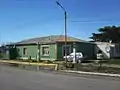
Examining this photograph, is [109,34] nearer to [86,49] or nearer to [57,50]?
[86,49]

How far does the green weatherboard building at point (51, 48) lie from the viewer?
5322cm

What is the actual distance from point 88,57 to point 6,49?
731 inches

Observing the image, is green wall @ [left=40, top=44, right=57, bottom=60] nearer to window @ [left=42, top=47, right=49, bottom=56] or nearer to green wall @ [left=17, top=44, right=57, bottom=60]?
green wall @ [left=17, top=44, right=57, bottom=60]

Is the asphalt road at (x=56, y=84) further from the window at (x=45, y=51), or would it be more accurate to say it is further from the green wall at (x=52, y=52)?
the window at (x=45, y=51)

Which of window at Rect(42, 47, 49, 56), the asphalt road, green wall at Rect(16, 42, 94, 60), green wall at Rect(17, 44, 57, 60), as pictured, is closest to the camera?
the asphalt road

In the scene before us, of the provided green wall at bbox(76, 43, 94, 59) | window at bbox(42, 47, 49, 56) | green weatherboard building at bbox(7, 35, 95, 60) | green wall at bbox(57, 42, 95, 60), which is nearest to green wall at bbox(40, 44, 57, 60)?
green weatherboard building at bbox(7, 35, 95, 60)

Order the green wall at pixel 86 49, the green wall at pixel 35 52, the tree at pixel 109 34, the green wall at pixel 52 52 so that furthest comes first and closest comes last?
the tree at pixel 109 34 < the green wall at pixel 86 49 < the green wall at pixel 35 52 < the green wall at pixel 52 52

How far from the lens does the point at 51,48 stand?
178 feet

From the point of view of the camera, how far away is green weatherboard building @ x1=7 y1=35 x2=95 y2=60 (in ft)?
175

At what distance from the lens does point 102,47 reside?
58219 millimetres

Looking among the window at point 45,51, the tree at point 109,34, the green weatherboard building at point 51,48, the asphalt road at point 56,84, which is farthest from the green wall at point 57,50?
the asphalt road at point 56,84

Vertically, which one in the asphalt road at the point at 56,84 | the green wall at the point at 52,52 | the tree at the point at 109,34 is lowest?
the asphalt road at the point at 56,84

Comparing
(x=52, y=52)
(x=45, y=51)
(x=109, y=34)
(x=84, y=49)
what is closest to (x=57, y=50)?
(x=52, y=52)

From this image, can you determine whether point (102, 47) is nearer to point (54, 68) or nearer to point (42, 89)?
point (54, 68)
